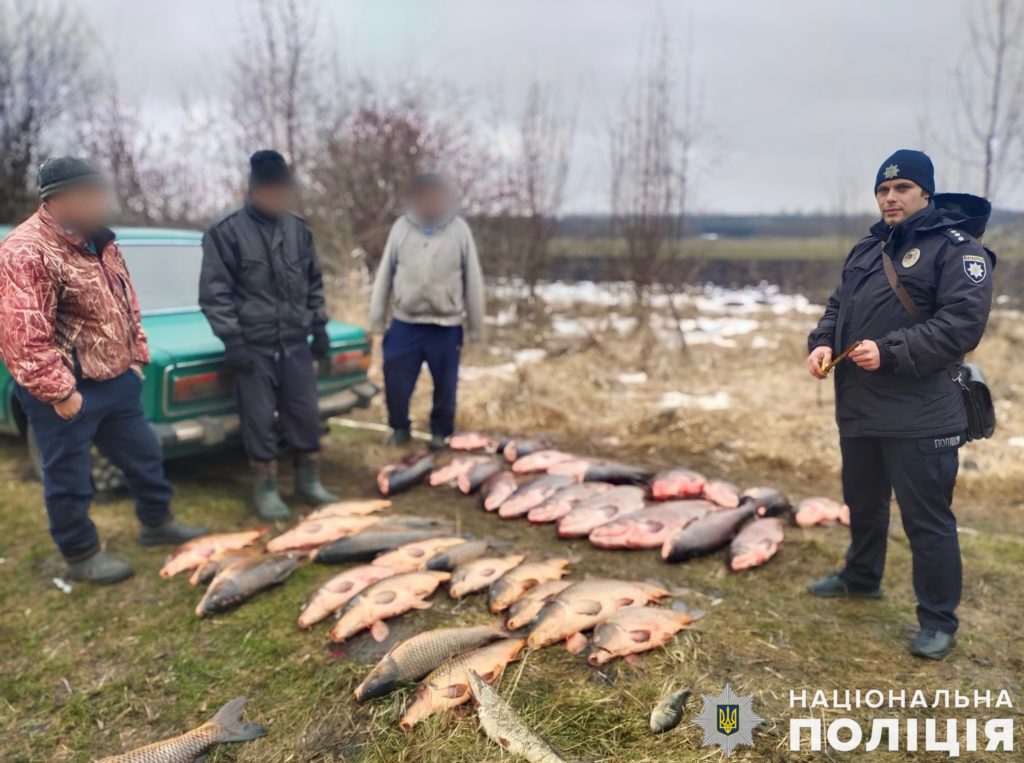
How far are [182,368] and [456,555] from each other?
2.15m

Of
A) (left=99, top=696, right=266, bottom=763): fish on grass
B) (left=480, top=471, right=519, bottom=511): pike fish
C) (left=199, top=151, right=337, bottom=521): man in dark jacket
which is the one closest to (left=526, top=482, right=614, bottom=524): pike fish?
(left=480, top=471, right=519, bottom=511): pike fish

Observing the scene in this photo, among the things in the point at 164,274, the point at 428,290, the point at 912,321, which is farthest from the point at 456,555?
the point at 164,274

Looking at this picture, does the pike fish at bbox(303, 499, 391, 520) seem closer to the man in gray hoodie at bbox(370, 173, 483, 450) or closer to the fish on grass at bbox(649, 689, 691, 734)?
the man in gray hoodie at bbox(370, 173, 483, 450)

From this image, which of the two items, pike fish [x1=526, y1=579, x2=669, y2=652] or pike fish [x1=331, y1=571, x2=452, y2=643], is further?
pike fish [x1=331, y1=571, x2=452, y2=643]

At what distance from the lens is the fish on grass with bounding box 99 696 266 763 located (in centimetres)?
259

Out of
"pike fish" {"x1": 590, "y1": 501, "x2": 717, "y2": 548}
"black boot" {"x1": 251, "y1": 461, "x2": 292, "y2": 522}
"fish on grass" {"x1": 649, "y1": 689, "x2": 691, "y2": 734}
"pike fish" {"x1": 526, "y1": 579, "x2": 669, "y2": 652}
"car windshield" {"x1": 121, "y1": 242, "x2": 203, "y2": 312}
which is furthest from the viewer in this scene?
"car windshield" {"x1": 121, "y1": 242, "x2": 203, "y2": 312}

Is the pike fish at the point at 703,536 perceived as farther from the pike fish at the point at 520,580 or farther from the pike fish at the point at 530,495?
the pike fish at the point at 530,495

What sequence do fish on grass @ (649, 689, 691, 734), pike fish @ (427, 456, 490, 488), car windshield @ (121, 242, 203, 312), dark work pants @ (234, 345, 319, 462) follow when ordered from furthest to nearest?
pike fish @ (427, 456, 490, 488) → car windshield @ (121, 242, 203, 312) → dark work pants @ (234, 345, 319, 462) → fish on grass @ (649, 689, 691, 734)

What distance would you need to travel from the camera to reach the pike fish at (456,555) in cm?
389

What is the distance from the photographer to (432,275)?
5.66 meters

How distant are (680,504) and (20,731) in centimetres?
361

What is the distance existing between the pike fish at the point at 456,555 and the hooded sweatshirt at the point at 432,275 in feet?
7.09

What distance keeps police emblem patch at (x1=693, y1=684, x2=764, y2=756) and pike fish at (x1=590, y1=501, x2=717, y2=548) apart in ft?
5.18

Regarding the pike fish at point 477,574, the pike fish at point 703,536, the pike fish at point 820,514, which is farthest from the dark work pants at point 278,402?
the pike fish at point 820,514
